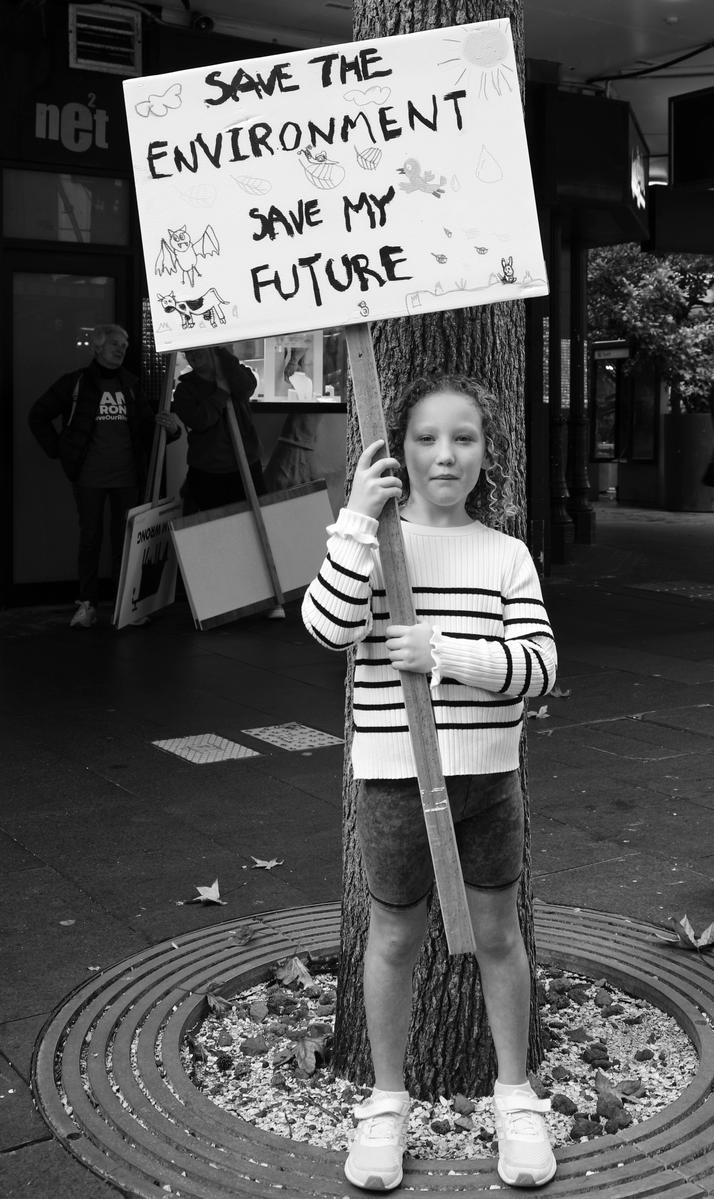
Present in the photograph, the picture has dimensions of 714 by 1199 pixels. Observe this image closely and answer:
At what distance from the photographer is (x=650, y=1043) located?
10.6ft

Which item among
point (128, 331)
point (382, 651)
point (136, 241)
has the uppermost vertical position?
point (136, 241)

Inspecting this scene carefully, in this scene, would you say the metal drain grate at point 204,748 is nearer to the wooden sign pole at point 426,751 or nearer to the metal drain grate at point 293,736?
the metal drain grate at point 293,736

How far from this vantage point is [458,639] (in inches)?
103

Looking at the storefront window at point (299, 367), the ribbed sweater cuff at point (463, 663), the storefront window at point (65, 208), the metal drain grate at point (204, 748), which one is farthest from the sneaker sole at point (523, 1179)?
the storefront window at point (299, 367)

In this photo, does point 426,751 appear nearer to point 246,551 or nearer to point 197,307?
point 197,307

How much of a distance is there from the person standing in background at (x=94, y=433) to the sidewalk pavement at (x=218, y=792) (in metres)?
0.58

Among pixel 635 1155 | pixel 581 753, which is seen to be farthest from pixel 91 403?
pixel 635 1155

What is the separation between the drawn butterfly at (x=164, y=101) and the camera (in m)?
→ 2.71

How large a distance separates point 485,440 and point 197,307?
2.01ft

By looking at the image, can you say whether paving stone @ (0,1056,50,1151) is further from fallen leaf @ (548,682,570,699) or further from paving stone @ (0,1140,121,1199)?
fallen leaf @ (548,682,570,699)

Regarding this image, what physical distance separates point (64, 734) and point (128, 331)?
4.53m

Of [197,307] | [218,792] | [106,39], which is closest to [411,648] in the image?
[197,307]

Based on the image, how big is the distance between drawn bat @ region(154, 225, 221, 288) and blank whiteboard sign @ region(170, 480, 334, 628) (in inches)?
249

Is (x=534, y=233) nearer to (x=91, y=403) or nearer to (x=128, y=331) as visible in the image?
(x=91, y=403)
